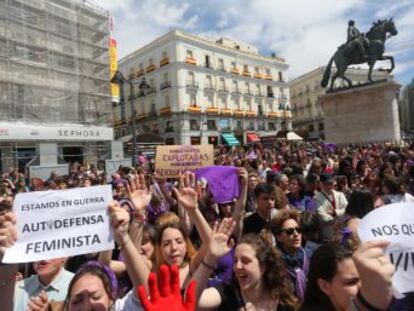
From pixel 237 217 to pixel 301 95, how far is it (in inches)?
2766

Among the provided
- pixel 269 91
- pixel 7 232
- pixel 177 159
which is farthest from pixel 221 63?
pixel 7 232

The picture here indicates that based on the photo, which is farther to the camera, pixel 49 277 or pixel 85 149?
pixel 85 149

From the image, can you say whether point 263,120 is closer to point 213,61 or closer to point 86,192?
point 213,61

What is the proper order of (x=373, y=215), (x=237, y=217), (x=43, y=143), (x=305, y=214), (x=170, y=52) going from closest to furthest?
(x=373, y=215), (x=305, y=214), (x=237, y=217), (x=43, y=143), (x=170, y=52)

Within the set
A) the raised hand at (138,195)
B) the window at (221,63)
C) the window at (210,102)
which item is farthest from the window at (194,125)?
the raised hand at (138,195)

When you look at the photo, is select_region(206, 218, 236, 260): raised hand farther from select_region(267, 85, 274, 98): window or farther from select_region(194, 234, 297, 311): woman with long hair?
select_region(267, 85, 274, 98): window

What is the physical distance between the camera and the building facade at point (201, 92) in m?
46.5

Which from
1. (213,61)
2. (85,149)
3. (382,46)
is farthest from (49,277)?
(213,61)

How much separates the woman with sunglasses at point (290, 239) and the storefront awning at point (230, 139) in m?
44.0

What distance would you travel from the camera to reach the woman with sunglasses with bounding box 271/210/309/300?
3291mm

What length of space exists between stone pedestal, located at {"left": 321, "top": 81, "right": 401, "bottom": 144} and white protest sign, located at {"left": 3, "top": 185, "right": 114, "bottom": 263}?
17.9 m

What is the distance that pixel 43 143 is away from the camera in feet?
85.1

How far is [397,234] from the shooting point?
2021 mm

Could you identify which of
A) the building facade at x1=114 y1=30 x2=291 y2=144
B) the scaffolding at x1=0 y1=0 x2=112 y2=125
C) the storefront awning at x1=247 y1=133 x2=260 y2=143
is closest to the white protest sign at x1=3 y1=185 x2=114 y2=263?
the scaffolding at x1=0 y1=0 x2=112 y2=125
